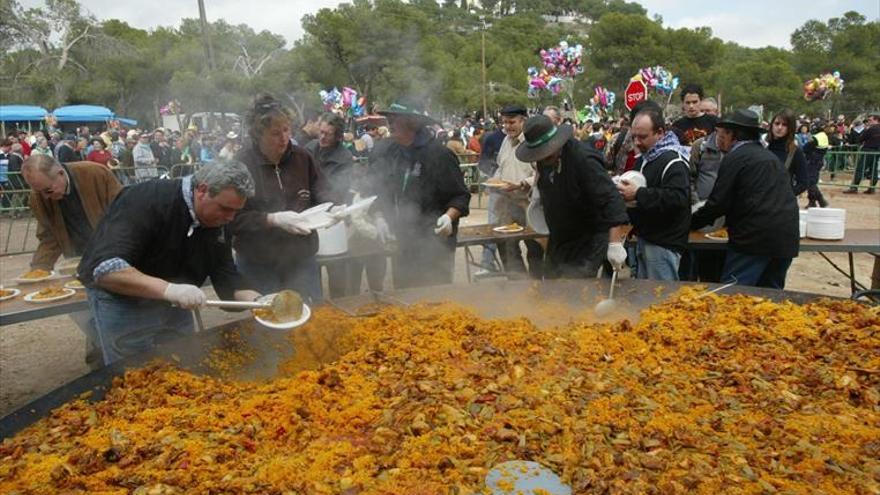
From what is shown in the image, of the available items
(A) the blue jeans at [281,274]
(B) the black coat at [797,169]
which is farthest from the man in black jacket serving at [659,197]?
(B) the black coat at [797,169]

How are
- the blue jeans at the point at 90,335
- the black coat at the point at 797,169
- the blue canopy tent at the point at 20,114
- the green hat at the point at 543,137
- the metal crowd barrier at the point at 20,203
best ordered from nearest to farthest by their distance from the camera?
the green hat at the point at 543,137 < the blue jeans at the point at 90,335 < the black coat at the point at 797,169 < the metal crowd barrier at the point at 20,203 < the blue canopy tent at the point at 20,114

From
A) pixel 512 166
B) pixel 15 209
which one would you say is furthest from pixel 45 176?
pixel 15 209

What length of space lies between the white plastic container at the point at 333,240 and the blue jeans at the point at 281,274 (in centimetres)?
45

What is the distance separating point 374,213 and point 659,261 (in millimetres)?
2382

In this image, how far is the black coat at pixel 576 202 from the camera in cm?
377

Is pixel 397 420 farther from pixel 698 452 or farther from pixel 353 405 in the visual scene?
pixel 698 452

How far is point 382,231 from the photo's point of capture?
505 centimetres

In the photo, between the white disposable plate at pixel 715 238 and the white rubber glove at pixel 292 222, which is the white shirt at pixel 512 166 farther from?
the white rubber glove at pixel 292 222

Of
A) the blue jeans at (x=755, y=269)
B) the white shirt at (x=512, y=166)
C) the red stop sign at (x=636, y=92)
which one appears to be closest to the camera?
the blue jeans at (x=755, y=269)

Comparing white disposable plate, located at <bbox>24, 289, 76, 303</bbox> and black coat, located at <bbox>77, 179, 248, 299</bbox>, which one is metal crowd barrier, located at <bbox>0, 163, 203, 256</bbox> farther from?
black coat, located at <bbox>77, 179, 248, 299</bbox>

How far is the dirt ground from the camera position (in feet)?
15.8

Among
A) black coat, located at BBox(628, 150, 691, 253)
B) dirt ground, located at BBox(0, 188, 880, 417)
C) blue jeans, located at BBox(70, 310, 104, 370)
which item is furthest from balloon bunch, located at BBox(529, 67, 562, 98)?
blue jeans, located at BBox(70, 310, 104, 370)

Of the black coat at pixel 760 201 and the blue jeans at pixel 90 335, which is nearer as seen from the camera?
the black coat at pixel 760 201

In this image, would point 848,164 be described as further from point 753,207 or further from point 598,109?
Result: point 753,207
